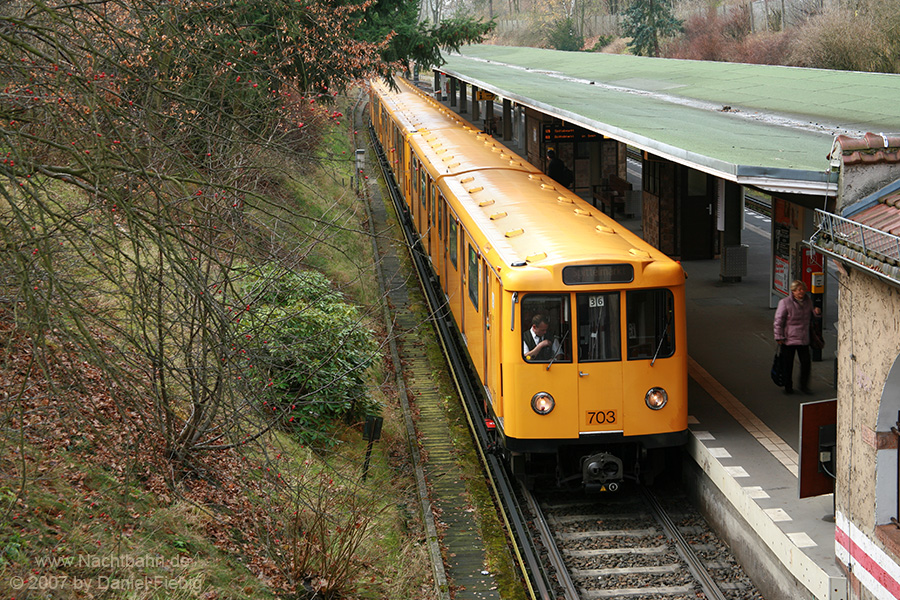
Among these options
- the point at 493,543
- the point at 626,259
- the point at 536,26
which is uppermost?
the point at 536,26

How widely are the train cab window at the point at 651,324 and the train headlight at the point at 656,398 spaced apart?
0.35 metres

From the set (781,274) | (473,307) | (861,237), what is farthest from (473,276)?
(861,237)

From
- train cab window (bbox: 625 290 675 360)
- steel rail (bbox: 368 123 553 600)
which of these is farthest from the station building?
steel rail (bbox: 368 123 553 600)

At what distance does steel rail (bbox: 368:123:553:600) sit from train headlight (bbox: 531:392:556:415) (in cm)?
120

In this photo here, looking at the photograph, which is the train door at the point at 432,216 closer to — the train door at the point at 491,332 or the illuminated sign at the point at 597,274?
the train door at the point at 491,332

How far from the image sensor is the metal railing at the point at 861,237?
608 centimetres

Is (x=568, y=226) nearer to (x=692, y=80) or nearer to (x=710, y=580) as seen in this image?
(x=710, y=580)

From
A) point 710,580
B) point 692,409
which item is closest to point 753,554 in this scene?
point 710,580

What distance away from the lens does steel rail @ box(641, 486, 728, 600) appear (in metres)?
8.12

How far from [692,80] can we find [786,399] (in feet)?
31.9

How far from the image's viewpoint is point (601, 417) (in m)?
9.39

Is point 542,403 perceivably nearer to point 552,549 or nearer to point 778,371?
point 552,549

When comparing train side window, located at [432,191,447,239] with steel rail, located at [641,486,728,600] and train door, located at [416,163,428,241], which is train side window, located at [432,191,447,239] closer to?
train door, located at [416,163,428,241]

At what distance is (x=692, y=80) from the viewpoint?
61.6 feet
